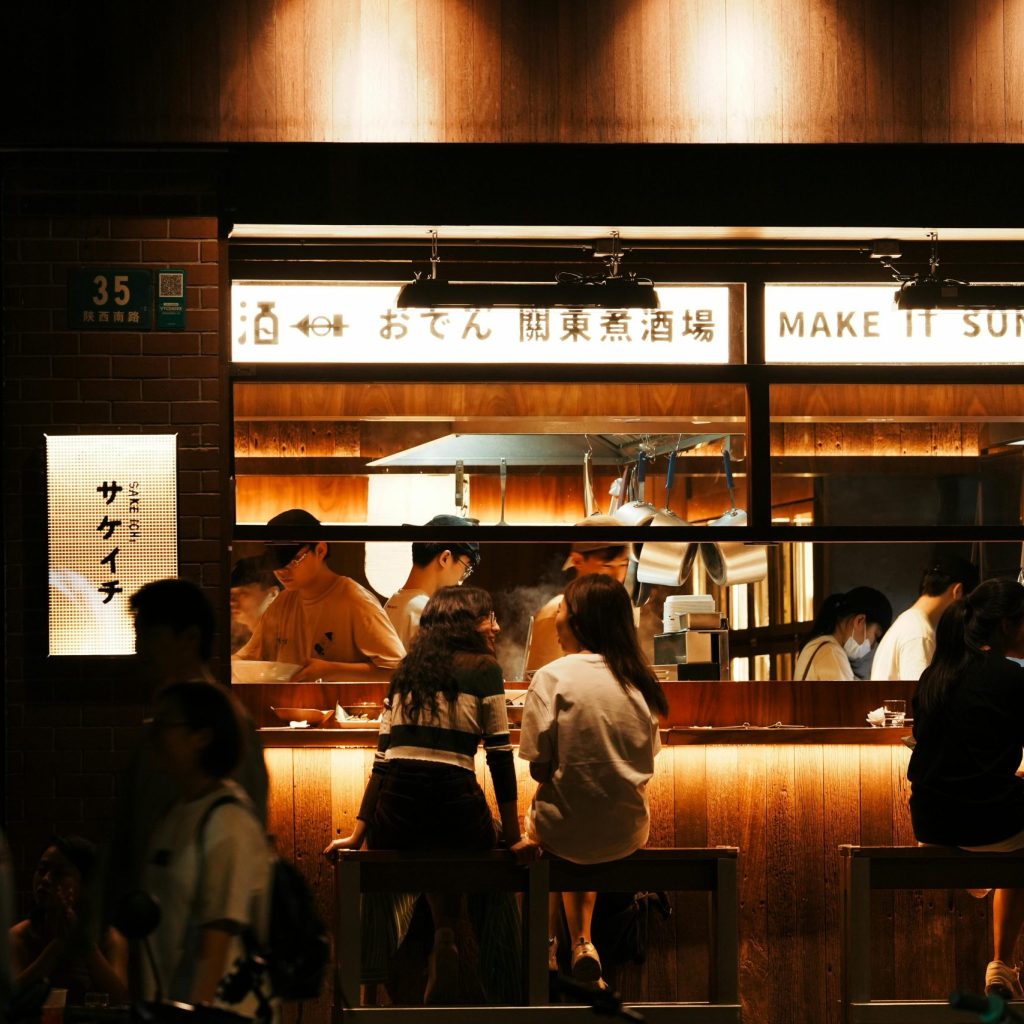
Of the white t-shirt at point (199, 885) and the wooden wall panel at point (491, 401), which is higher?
the wooden wall panel at point (491, 401)

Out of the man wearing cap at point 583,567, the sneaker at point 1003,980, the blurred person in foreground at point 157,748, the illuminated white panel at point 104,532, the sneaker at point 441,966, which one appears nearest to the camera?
the blurred person in foreground at point 157,748

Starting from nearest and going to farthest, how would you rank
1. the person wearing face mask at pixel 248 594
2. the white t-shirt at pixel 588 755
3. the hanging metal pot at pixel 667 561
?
the white t-shirt at pixel 588 755 → the hanging metal pot at pixel 667 561 → the person wearing face mask at pixel 248 594

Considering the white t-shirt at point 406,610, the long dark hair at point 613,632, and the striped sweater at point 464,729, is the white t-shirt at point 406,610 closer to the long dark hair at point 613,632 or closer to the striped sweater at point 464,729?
the striped sweater at point 464,729

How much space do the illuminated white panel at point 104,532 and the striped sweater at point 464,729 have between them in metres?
1.37

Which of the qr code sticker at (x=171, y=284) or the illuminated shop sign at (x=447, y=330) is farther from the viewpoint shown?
the illuminated shop sign at (x=447, y=330)

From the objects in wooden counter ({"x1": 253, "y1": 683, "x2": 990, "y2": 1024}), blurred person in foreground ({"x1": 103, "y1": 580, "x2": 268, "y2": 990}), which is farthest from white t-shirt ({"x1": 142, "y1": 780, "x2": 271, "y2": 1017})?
wooden counter ({"x1": 253, "y1": 683, "x2": 990, "y2": 1024})

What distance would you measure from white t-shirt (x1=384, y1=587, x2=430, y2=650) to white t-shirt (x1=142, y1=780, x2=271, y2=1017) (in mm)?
4403

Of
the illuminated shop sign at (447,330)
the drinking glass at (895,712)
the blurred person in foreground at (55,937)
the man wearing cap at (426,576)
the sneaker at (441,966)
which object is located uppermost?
the illuminated shop sign at (447,330)

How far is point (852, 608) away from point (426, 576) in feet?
10.3

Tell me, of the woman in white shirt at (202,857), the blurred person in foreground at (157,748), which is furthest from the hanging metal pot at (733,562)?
the woman in white shirt at (202,857)

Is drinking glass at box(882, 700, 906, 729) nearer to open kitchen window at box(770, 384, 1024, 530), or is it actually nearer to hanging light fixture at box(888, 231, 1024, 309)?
open kitchen window at box(770, 384, 1024, 530)

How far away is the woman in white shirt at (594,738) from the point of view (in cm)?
609

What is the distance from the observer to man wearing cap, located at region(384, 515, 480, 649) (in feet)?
26.4

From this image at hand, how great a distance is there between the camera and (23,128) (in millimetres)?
6797
